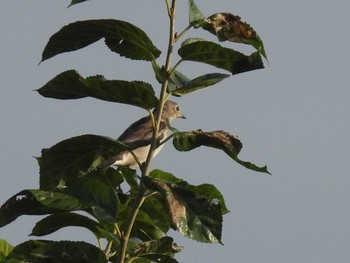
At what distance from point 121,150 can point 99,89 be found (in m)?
0.29

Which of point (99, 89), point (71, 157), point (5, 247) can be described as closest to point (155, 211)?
point (71, 157)

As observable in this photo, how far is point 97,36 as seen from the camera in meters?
4.05

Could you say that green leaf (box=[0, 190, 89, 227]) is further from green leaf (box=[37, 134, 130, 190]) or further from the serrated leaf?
the serrated leaf

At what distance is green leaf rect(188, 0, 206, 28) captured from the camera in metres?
4.14

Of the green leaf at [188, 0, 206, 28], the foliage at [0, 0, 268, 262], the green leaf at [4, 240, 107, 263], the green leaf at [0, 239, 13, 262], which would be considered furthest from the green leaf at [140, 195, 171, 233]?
the green leaf at [0, 239, 13, 262]

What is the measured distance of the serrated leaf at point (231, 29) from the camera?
4105mm

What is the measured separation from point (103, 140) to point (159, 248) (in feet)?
1.85

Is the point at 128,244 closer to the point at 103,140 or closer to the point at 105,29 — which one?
the point at 103,140

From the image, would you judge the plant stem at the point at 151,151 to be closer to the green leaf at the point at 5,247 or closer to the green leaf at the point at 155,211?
the green leaf at the point at 155,211

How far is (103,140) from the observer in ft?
12.6

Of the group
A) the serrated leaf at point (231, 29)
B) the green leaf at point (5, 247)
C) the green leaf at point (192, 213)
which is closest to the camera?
the green leaf at point (192, 213)

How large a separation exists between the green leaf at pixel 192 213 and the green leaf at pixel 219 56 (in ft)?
2.09

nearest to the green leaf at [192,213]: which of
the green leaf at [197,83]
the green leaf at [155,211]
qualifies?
the green leaf at [155,211]

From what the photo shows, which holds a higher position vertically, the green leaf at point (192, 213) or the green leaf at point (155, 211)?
the green leaf at point (192, 213)
